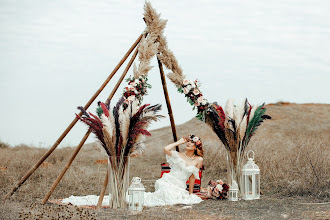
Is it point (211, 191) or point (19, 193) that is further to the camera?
point (19, 193)

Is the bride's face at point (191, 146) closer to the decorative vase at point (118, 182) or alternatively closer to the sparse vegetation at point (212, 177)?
the sparse vegetation at point (212, 177)

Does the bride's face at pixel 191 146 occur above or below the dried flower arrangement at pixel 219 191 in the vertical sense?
above

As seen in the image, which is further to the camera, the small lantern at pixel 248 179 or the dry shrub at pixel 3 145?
the dry shrub at pixel 3 145

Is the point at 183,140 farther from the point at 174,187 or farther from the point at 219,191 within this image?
the point at 219,191

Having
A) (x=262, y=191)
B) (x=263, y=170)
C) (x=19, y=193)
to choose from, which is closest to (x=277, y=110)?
(x=263, y=170)

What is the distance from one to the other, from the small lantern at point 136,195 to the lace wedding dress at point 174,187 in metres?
0.65

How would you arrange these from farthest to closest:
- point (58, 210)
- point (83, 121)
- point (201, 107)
→ point (201, 107) → point (83, 121) → point (58, 210)

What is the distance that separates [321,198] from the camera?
25.5 feet

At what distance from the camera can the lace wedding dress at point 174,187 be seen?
746cm

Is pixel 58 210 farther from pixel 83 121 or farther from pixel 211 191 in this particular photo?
pixel 211 191

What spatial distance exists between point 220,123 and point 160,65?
1.64 metres

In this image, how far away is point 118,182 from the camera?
675 centimetres

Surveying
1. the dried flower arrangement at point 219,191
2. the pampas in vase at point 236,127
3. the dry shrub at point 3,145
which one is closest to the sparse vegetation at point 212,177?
the dried flower arrangement at point 219,191

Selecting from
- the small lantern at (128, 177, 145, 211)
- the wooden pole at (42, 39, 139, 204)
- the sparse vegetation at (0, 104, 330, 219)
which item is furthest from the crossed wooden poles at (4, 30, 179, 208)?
the small lantern at (128, 177, 145, 211)
